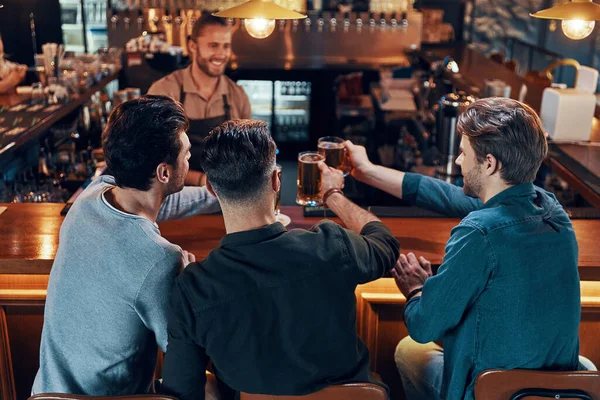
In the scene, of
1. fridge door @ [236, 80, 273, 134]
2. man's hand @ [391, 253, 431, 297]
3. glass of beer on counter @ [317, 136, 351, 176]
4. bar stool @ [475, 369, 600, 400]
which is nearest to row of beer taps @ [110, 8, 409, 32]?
fridge door @ [236, 80, 273, 134]

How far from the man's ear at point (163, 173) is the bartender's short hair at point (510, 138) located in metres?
0.82

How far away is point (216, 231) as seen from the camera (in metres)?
2.60

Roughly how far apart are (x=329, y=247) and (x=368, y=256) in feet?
0.48

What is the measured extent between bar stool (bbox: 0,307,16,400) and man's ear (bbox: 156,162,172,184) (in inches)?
38.9

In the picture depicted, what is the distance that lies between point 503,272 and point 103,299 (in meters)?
1.02

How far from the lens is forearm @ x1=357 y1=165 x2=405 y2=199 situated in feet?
8.51

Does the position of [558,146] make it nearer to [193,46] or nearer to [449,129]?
[449,129]

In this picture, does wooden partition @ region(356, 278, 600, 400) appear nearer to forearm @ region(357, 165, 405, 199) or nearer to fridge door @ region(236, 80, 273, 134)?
forearm @ region(357, 165, 405, 199)

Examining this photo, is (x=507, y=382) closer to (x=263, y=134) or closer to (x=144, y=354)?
(x=263, y=134)

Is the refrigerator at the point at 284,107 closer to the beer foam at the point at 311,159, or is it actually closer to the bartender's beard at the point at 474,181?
the beer foam at the point at 311,159

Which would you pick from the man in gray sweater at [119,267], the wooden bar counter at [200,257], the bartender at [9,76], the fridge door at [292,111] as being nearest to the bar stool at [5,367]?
the wooden bar counter at [200,257]

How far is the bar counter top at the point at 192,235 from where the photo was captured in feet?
7.65

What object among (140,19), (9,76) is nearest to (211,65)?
(9,76)

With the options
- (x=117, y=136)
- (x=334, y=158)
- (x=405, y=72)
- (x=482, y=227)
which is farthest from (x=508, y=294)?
(x=405, y=72)
